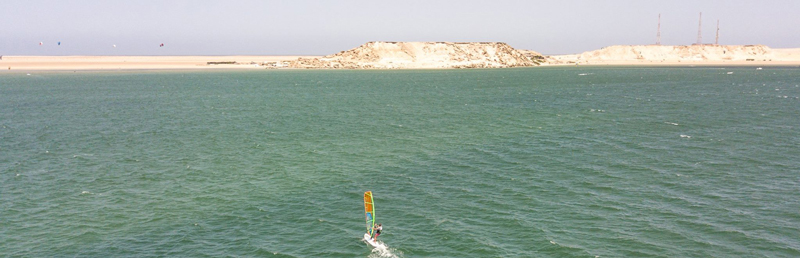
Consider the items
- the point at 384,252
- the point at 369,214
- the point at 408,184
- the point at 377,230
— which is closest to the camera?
the point at 384,252

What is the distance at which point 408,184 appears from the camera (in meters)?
44.9

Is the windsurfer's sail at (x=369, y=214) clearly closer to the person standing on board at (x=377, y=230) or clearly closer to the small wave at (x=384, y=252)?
the person standing on board at (x=377, y=230)

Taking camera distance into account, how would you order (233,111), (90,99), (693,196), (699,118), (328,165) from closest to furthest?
(693,196)
(328,165)
(699,118)
(233,111)
(90,99)

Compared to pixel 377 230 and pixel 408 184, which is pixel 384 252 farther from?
pixel 408 184

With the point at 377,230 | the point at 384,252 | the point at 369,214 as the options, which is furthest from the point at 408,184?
the point at 384,252

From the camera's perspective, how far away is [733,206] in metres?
37.8

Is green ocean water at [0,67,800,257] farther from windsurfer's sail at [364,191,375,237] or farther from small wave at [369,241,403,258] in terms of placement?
windsurfer's sail at [364,191,375,237]

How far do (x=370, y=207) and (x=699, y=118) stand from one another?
65632mm

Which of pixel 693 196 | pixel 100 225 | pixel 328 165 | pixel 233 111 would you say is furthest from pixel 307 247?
pixel 233 111

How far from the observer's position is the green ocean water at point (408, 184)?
1271 inches

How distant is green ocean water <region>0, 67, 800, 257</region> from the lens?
3228cm

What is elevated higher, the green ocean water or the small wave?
the green ocean water

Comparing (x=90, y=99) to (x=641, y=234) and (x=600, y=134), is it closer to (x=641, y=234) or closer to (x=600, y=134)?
(x=600, y=134)

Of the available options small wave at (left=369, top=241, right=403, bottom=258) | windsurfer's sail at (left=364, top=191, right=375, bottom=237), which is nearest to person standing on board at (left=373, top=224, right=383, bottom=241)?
windsurfer's sail at (left=364, top=191, right=375, bottom=237)
